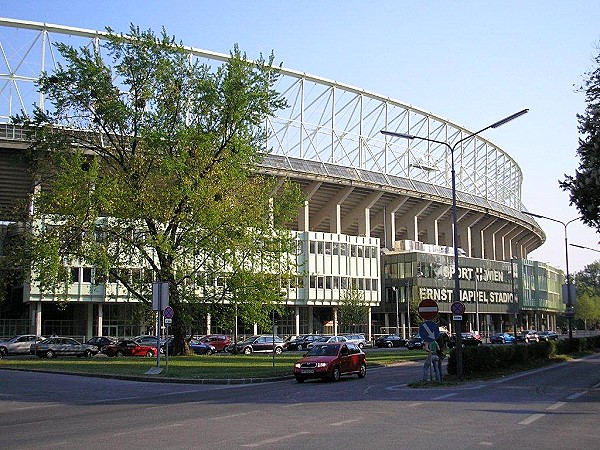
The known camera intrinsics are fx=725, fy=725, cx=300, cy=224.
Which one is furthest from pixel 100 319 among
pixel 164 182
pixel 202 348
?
pixel 164 182

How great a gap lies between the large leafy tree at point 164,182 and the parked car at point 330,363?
440 inches

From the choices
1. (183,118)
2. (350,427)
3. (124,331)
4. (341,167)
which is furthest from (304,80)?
(350,427)

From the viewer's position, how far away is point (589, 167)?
78.6ft

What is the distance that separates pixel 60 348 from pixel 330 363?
96.8 feet

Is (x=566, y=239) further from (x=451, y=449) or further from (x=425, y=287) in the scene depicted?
(x=451, y=449)

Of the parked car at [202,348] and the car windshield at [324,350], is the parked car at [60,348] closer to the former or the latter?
the parked car at [202,348]

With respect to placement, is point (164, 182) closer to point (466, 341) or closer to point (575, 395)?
point (575, 395)

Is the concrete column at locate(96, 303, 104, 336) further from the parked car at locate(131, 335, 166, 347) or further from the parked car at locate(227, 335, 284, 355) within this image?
the parked car at locate(227, 335, 284, 355)

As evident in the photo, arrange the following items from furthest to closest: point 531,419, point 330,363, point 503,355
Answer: point 503,355
point 330,363
point 531,419

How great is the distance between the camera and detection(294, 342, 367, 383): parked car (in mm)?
26297

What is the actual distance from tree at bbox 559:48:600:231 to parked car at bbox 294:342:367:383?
32.7 feet

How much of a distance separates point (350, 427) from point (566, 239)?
4685 centimetres

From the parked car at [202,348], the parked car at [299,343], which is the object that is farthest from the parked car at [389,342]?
the parked car at [202,348]

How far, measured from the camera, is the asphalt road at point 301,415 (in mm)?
11820
